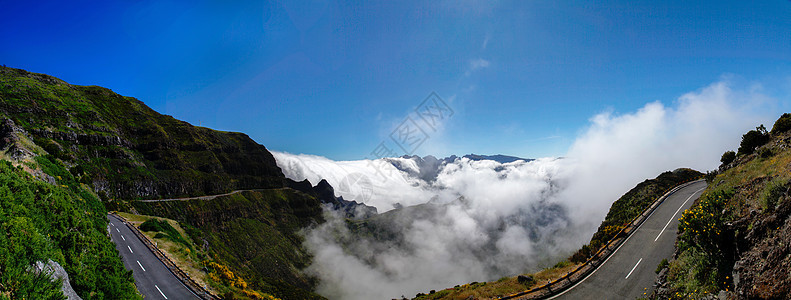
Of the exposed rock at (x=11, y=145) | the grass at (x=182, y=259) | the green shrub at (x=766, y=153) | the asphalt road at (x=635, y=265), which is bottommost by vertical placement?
the asphalt road at (x=635, y=265)

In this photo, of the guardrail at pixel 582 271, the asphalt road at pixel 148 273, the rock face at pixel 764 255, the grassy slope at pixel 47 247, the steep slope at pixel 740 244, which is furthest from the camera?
the asphalt road at pixel 148 273

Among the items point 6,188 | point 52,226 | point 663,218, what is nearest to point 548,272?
point 663,218

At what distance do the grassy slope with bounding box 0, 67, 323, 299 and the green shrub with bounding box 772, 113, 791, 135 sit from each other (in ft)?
288

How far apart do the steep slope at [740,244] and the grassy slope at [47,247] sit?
30.1m

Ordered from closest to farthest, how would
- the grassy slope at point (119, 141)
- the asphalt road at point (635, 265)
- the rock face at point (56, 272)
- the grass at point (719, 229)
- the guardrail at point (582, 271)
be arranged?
the rock face at point (56, 272)
the grass at point (719, 229)
the asphalt road at point (635, 265)
the guardrail at point (582, 271)
the grassy slope at point (119, 141)

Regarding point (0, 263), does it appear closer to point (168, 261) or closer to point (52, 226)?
point (52, 226)

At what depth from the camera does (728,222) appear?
16.0 m

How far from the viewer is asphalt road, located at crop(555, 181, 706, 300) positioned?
2122cm

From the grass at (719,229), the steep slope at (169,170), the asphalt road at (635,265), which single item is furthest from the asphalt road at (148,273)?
the grass at (719,229)

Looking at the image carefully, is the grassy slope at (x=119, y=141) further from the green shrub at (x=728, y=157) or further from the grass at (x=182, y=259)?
the green shrub at (x=728, y=157)

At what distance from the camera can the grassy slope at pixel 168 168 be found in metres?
85.1

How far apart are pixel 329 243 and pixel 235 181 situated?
70072 mm

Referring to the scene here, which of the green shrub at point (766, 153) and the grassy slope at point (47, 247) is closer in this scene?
the grassy slope at point (47, 247)

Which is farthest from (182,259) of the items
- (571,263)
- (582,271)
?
(571,263)
